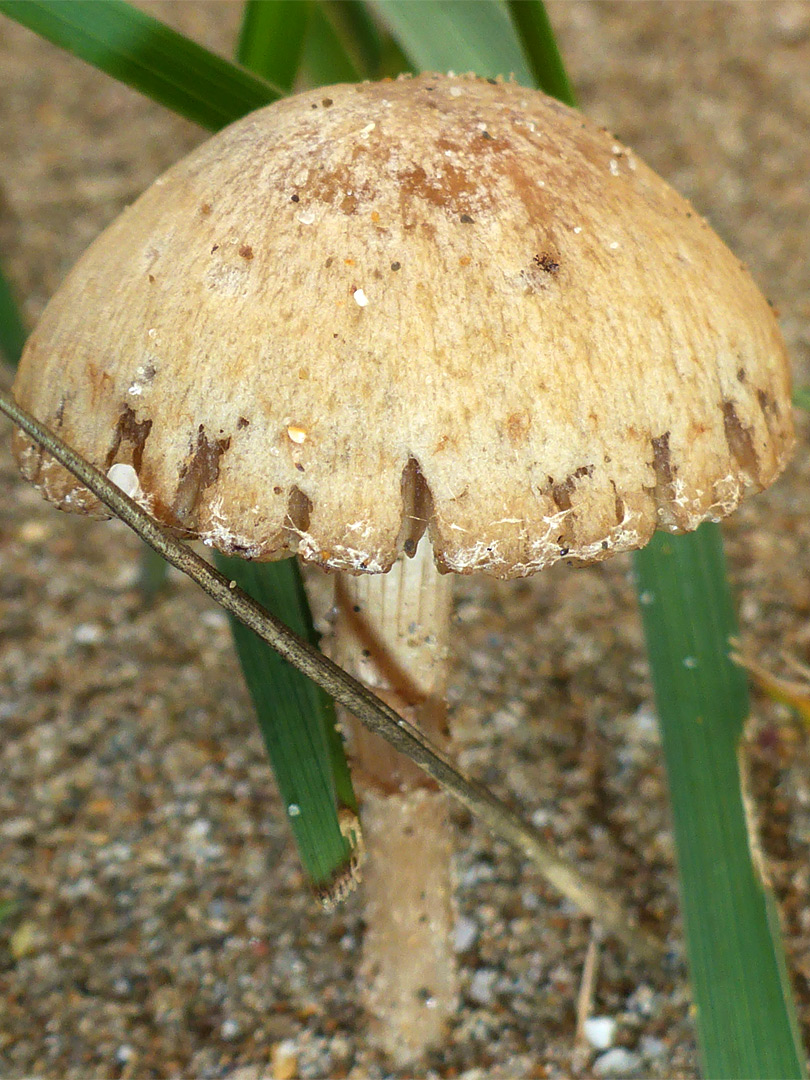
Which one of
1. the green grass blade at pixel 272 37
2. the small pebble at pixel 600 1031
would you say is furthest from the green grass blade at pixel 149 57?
the small pebble at pixel 600 1031

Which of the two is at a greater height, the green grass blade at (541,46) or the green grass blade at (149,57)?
the green grass blade at (541,46)

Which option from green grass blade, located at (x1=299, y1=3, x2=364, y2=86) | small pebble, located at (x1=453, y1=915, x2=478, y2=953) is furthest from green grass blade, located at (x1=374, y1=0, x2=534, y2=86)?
small pebble, located at (x1=453, y1=915, x2=478, y2=953)

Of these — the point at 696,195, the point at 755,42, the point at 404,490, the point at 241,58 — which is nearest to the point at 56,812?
the point at 404,490

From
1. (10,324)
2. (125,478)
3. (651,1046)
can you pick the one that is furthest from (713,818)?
(10,324)

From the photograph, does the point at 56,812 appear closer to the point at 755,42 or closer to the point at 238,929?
the point at 238,929

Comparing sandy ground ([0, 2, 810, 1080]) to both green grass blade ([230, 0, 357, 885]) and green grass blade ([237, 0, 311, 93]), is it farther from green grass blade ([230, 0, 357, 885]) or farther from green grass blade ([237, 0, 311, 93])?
green grass blade ([237, 0, 311, 93])

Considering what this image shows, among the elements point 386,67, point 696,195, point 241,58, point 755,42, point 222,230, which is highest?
point 755,42

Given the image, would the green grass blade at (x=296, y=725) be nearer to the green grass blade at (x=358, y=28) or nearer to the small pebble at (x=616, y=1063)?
the small pebble at (x=616, y=1063)
